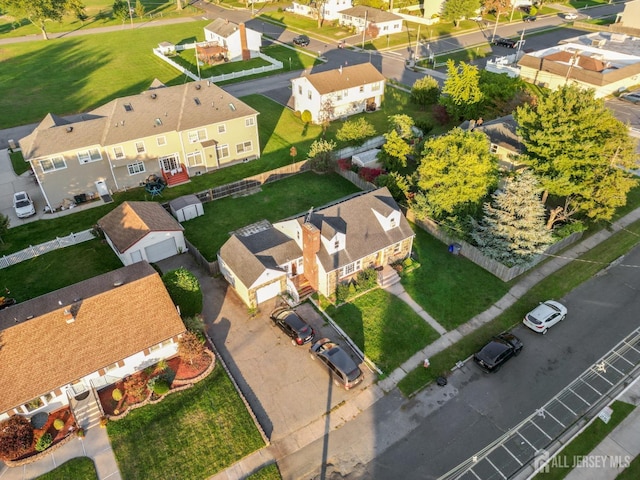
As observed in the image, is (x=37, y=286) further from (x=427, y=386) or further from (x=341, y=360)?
(x=427, y=386)

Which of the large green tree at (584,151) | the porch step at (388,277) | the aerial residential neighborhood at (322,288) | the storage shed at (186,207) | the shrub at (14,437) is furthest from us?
the storage shed at (186,207)

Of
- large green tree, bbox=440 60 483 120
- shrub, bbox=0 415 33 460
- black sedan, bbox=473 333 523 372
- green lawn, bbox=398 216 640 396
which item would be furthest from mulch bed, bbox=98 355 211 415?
large green tree, bbox=440 60 483 120

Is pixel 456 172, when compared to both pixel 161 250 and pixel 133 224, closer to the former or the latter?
pixel 161 250

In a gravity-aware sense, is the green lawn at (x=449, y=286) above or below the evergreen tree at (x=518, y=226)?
below

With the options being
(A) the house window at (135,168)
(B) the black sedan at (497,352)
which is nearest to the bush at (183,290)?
(B) the black sedan at (497,352)

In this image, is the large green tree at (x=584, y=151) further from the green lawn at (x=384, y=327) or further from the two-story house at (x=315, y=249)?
the green lawn at (x=384, y=327)

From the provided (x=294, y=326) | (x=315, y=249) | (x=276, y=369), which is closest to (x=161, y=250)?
(x=315, y=249)

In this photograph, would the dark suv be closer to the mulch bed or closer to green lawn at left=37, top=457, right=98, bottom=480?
the mulch bed
